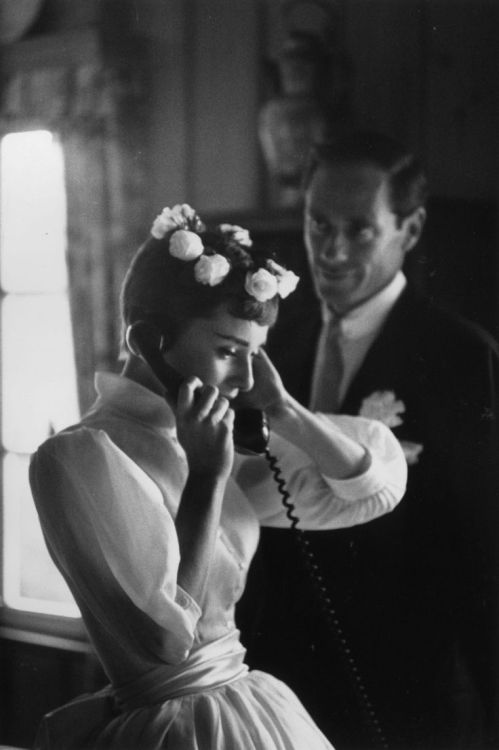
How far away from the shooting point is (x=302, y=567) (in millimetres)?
1481

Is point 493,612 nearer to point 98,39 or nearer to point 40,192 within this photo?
point 40,192

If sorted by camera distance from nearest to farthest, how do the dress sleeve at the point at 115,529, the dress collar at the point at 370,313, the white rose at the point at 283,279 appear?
the dress sleeve at the point at 115,529, the white rose at the point at 283,279, the dress collar at the point at 370,313

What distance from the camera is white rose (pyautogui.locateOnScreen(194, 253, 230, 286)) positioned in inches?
52.0

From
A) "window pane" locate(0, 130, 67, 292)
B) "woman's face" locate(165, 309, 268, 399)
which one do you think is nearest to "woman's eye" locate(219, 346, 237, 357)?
"woman's face" locate(165, 309, 268, 399)

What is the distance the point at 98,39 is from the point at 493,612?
105 centimetres

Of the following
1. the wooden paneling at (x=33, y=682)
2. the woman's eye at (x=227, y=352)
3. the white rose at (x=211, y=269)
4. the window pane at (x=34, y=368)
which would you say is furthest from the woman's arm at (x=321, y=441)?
the wooden paneling at (x=33, y=682)

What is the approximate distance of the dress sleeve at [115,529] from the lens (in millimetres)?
1283

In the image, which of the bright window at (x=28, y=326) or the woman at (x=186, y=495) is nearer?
the woman at (x=186, y=495)

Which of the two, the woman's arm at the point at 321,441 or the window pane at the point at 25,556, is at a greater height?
the woman's arm at the point at 321,441

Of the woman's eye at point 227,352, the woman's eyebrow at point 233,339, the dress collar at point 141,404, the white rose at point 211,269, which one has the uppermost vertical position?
the white rose at point 211,269

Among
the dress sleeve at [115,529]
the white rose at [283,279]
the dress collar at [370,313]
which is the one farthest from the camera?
the dress collar at [370,313]

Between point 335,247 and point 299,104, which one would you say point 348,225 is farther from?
point 299,104

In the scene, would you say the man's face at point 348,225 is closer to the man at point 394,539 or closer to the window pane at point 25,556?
the man at point 394,539

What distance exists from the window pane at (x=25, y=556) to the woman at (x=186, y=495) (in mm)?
153
